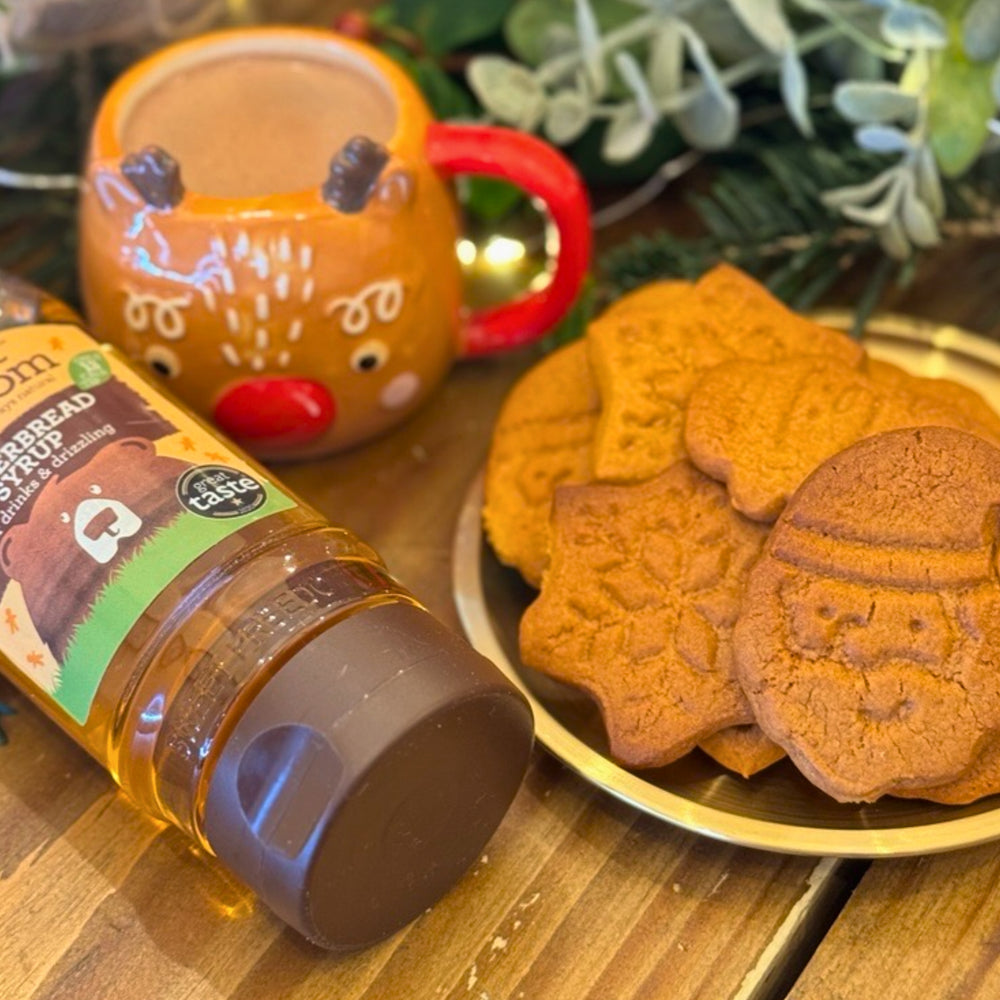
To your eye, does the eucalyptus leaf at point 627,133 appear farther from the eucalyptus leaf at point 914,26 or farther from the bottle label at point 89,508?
the bottle label at point 89,508

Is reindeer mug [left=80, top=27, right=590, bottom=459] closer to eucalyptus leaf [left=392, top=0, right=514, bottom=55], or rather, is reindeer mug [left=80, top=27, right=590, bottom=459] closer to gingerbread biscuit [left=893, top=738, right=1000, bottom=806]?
eucalyptus leaf [left=392, top=0, right=514, bottom=55]

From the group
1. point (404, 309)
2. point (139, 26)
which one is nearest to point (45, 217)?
point (139, 26)

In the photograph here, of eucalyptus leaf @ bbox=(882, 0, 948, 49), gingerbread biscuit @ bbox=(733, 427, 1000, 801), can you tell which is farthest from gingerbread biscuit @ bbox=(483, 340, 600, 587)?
eucalyptus leaf @ bbox=(882, 0, 948, 49)

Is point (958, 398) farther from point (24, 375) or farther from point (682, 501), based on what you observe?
point (24, 375)

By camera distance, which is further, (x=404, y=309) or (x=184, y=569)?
(x=404, y=309)

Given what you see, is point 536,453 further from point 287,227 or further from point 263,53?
point 263,53

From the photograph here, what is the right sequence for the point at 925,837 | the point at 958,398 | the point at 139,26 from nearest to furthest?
the point at 925,837
the point at 958,398
the point at 139,26

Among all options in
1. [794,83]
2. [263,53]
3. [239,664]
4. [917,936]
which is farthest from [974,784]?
[263,53]
